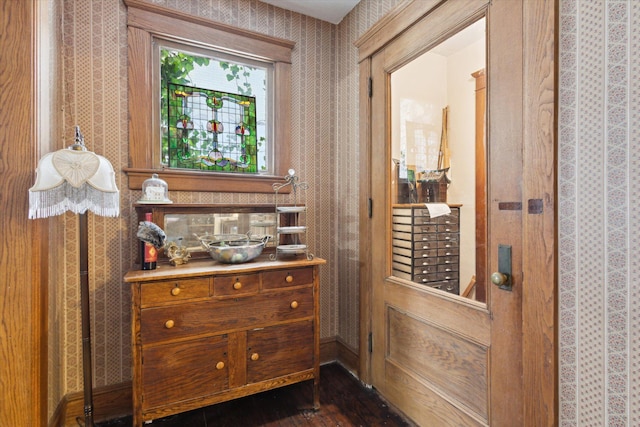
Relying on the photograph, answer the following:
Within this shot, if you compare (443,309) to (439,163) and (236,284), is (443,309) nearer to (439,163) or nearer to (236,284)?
(439,163)

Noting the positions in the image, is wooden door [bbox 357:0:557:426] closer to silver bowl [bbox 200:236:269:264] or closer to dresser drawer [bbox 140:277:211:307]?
silver bowl [bbox 200:236:269:264]

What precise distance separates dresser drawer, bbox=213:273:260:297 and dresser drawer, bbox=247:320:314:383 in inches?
9.5

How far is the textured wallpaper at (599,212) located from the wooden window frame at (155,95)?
1711 millimetres

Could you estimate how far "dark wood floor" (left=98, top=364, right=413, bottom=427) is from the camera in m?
1.83

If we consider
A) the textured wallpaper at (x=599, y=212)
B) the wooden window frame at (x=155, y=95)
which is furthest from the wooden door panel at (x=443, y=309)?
the wooden window frame at (x=155, y=95)

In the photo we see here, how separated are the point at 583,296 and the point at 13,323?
83.0 inches

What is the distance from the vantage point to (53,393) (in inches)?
64.3

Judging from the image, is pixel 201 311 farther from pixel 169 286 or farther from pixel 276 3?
pixel 276 3

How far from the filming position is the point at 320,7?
2.37 meters

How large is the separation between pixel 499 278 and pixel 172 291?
1522mm

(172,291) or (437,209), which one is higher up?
(437,209)

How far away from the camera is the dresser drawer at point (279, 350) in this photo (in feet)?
5.89

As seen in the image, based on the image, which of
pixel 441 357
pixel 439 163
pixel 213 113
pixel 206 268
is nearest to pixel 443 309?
pixel 441 357

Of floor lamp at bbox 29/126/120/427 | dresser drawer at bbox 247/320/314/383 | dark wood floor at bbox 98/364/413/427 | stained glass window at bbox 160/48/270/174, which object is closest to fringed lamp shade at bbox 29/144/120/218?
floor lamp at bbox 29/126/120/427
